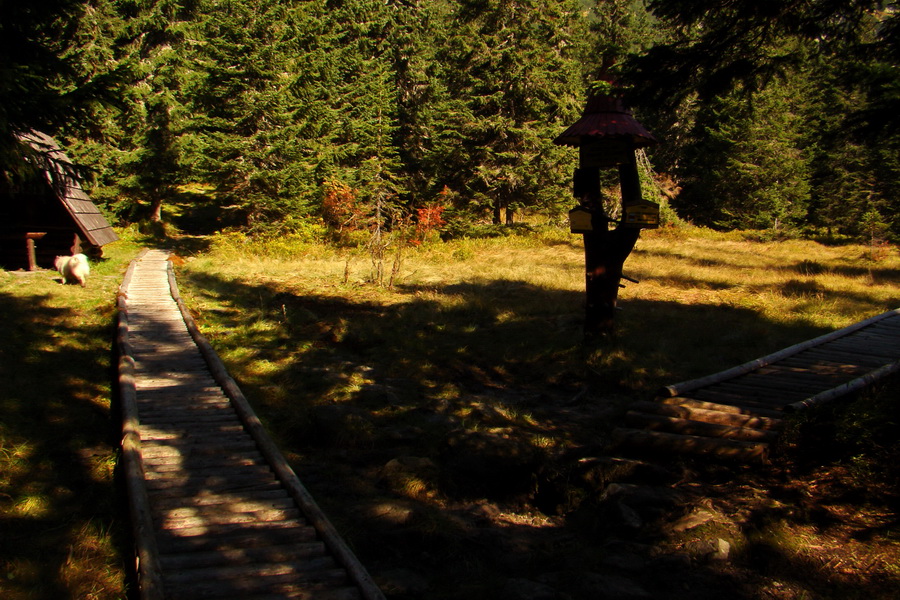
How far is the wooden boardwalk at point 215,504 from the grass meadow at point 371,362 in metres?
0.36

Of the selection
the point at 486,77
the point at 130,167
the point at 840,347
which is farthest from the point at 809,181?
the point at 130,167

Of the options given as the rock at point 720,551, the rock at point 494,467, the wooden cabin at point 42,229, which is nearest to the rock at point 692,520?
the rock at point 720,551

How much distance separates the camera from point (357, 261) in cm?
2217

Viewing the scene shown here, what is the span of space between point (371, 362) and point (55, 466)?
5204 millimetres

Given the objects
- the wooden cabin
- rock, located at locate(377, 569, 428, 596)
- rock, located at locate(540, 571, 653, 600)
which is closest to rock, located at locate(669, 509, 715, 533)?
rock, located at locate(540, 571, 653, 600)

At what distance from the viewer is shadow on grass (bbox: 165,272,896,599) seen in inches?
188

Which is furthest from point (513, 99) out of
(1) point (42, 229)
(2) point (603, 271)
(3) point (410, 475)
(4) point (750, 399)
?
(3) point (410, 475)

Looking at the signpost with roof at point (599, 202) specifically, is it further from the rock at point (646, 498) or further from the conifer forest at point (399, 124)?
the conifer forest at point (399, 124)

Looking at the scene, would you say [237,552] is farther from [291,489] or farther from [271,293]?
[271,293]

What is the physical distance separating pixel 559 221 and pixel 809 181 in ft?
55.3

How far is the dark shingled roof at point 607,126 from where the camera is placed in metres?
9.72

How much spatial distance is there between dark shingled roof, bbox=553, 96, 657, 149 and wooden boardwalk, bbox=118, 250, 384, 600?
6.51m

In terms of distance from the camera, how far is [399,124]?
37938 millimetres

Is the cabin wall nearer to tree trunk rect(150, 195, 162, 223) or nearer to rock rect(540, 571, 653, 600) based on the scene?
tree trunk rect(150, 195, 162, 223)
